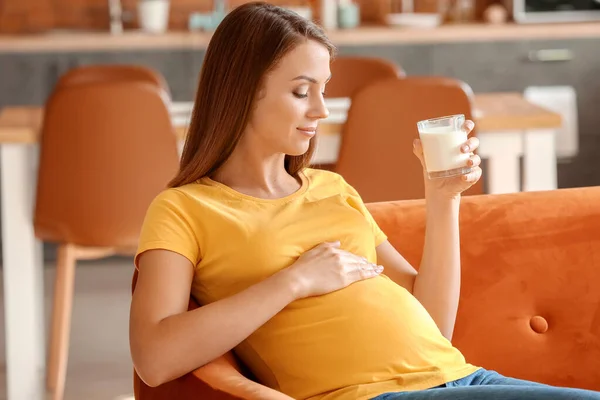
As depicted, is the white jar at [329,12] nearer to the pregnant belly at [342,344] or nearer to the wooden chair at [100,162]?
the wooden chair at [100,162]

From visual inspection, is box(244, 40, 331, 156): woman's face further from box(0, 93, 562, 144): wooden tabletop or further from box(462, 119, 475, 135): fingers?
box(0, 93, 562, 144): wooden tabletop

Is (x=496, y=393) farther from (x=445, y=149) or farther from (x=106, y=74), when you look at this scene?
(x=106, y=74)

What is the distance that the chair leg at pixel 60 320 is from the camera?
3414 mm

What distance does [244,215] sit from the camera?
69.7 inches

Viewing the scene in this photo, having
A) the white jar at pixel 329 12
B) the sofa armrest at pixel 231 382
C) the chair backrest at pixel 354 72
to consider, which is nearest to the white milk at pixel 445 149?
the sofa armrest at pixel 231 382

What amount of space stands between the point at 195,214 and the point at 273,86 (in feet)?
0.79

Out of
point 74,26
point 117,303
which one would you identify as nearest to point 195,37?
point 74,26

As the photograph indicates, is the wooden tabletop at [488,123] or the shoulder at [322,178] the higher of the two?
the shoulder at [322,178]

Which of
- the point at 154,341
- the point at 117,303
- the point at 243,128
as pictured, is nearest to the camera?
the point at 154,341

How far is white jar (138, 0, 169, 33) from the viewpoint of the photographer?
5.30 meters

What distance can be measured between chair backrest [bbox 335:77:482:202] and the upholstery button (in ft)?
3.75

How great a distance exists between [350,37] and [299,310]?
11.9ft

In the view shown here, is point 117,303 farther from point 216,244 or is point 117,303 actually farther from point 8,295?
point 216,244

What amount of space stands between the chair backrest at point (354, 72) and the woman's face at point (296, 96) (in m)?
2.23
